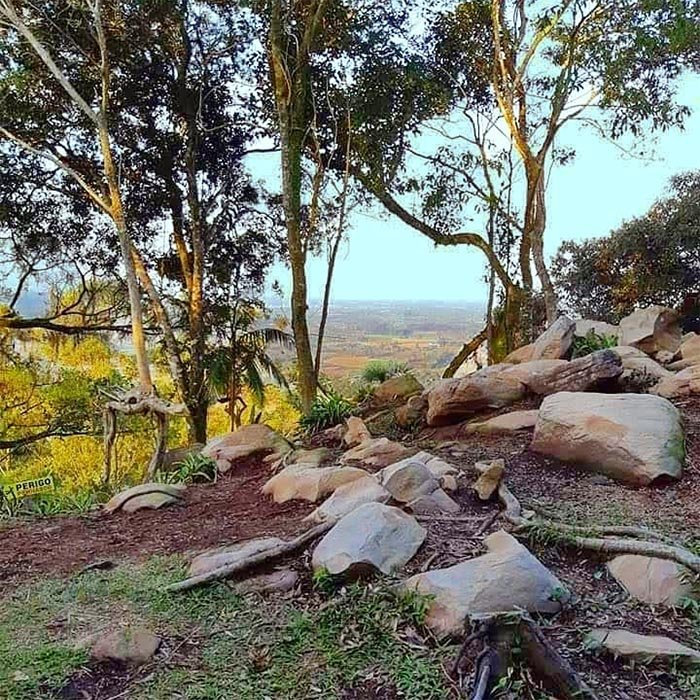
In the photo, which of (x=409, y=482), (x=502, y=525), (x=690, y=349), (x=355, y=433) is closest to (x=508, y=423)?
(x=355, y=433)

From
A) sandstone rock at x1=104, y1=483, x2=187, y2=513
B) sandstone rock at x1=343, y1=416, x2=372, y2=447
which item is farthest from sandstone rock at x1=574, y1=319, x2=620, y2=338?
sandstone rock at x1=104, y1=483, x2=187, y2=513

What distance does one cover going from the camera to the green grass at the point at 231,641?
1579 millimetres

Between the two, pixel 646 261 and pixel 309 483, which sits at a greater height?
pixel 646 261

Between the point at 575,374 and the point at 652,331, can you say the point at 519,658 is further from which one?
the point at 652,331

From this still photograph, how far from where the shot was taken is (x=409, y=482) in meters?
2.63

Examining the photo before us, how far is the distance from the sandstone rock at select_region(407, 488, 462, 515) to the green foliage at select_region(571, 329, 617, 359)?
287cm

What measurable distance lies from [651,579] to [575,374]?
2.24 metres

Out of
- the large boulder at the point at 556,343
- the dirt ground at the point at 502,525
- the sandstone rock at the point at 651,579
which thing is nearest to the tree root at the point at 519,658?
the dirt ground at the point at 502,525

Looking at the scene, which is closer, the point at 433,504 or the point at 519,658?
the point at 519,658

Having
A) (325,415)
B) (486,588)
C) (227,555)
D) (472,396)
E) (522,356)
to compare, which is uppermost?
(522,356)

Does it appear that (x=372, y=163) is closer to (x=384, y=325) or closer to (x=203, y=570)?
(x=384, y=325)

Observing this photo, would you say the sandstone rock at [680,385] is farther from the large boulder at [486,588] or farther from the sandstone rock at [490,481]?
the large boulder at [486,588]

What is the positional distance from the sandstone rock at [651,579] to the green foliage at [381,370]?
183 inches

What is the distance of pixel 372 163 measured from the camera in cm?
754
